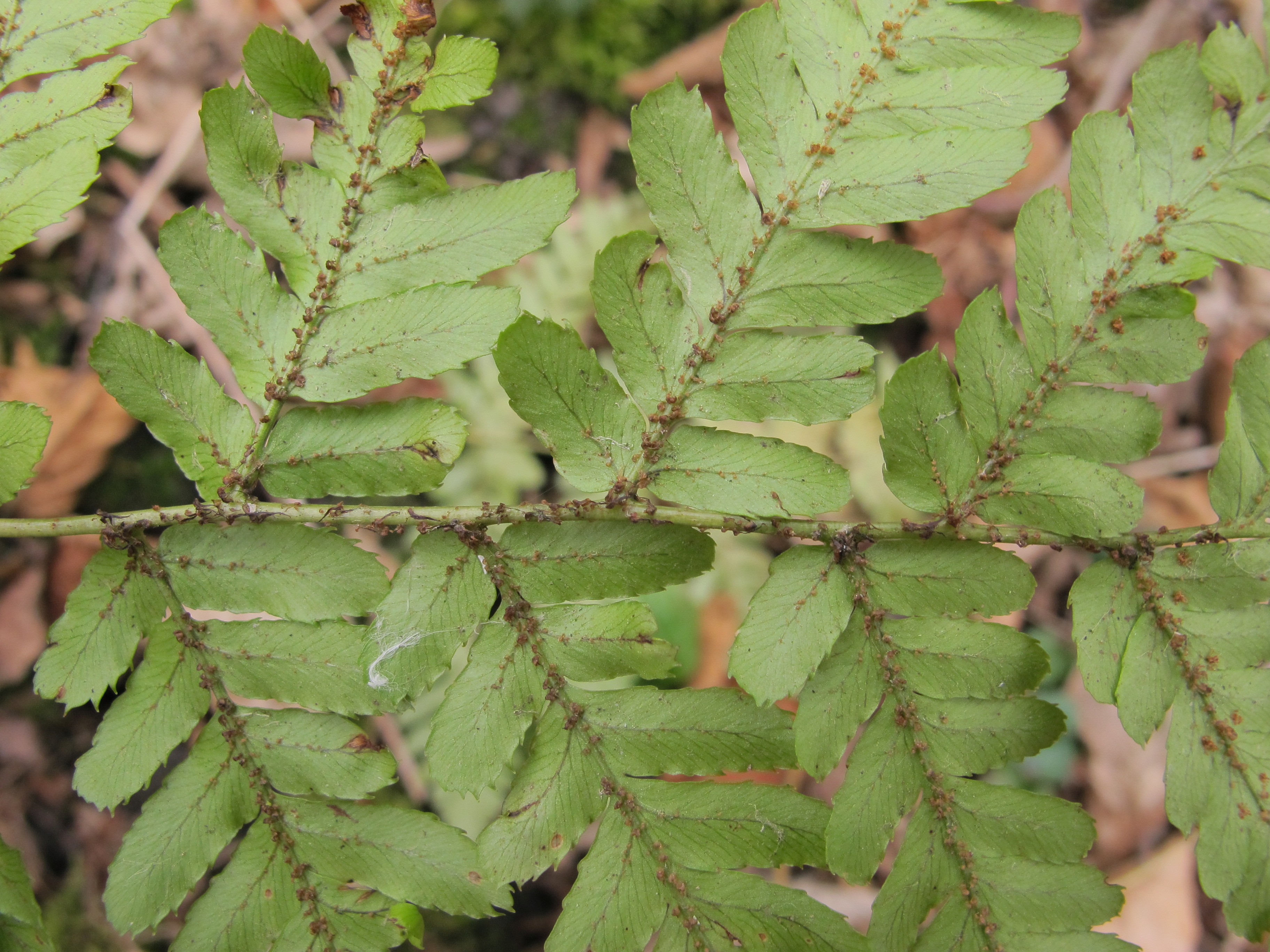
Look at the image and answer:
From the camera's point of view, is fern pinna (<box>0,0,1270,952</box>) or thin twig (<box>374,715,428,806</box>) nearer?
fern pinna (<box>0,0,1270,952</box>)

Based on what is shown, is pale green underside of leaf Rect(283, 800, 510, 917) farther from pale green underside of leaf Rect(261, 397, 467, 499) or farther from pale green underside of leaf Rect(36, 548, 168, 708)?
pale green underside of leaf Rect(261, 397, 467, 499)

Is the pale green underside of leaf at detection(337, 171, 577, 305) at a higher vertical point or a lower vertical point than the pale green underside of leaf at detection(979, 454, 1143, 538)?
higher

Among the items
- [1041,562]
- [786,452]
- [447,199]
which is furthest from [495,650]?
[1041,562]

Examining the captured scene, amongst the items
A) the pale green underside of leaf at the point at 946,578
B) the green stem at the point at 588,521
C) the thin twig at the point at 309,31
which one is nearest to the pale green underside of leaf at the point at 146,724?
the green stem at the point at 588,521

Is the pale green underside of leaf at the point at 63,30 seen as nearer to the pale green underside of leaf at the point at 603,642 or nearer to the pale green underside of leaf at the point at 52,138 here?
the pale green underside of leaf at the point at 52,138

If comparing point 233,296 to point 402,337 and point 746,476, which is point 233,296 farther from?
point 746,476

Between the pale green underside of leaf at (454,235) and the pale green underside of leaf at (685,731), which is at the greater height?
the pale green underside of leaf at (454,235)

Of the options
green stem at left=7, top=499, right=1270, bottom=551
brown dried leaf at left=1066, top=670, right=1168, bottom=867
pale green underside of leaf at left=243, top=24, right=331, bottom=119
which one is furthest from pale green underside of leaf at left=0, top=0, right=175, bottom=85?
brown dried leaf at left=1066, top=670, right=1168, bottom=867
